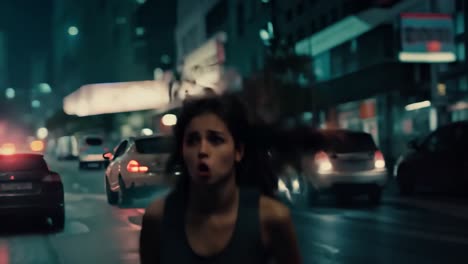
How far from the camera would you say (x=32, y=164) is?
556 inches

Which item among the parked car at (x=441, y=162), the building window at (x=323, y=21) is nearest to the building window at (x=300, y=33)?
the building window at (x=323, y=21)

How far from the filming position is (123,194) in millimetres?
17234

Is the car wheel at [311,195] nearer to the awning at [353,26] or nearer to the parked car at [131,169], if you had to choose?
the parked car at [131,169]

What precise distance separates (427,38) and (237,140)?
→ 30.2 metres

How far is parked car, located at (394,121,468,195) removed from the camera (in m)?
18.8

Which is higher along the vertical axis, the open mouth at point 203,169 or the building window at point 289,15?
the building window at point 289,15

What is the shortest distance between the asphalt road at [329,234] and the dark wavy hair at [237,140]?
22.8 ft

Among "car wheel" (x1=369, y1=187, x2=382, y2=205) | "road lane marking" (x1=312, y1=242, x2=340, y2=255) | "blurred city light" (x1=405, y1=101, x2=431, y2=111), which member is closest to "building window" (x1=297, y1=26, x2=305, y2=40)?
"blurred city light" (x1=405, y1=101, x2=431, y2=111)

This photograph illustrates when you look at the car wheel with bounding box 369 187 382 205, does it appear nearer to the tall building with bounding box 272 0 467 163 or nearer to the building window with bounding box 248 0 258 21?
the tall building with bounding box 272 0 467 163

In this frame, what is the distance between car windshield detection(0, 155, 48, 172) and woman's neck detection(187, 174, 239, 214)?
40.2ft

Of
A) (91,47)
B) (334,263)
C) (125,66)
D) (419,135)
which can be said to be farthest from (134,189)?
(91,47)

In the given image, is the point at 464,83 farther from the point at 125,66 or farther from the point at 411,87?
the point at 125,66

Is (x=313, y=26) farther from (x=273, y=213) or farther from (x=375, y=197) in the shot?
(x=273, y=213)

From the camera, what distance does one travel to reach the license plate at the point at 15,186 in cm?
1370
